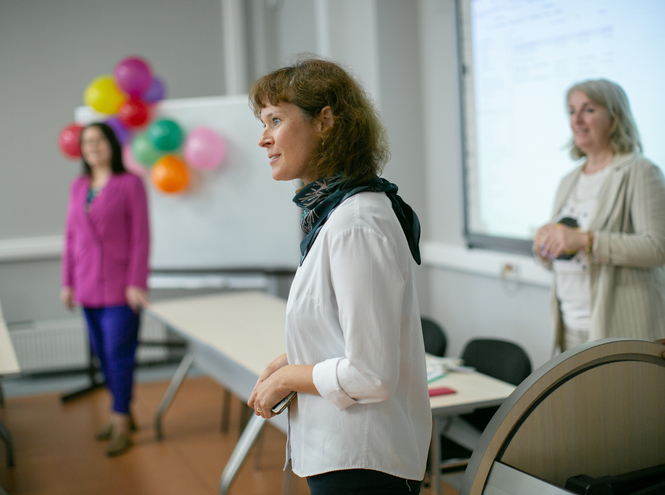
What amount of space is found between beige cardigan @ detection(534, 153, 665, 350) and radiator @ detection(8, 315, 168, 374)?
11.8 feet

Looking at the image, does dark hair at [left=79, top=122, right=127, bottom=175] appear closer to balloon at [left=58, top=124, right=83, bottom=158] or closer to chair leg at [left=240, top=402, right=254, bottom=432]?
balloon at [left=58, top=124, right=83, bottom=158]

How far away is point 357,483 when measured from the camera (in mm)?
1140

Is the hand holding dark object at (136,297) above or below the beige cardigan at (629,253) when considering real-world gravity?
below

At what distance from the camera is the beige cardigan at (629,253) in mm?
1927

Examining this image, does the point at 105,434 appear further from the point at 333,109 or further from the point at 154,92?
the point at 333,109

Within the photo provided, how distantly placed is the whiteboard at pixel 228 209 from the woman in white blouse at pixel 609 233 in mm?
2233

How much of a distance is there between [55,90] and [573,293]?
4.10 meters

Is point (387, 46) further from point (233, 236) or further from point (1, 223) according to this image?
point (1, 223)

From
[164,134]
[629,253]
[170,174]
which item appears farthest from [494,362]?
[164,134]

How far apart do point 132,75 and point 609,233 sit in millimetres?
3248

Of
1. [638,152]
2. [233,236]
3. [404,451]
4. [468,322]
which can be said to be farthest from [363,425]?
[233,236]

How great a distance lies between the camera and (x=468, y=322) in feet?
11.5

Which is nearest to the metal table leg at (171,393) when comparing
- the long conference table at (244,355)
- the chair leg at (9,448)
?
the long conference table at (244,355)

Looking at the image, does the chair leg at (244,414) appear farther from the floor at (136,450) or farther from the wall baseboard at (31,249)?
the wall baseboard at (31,249)
